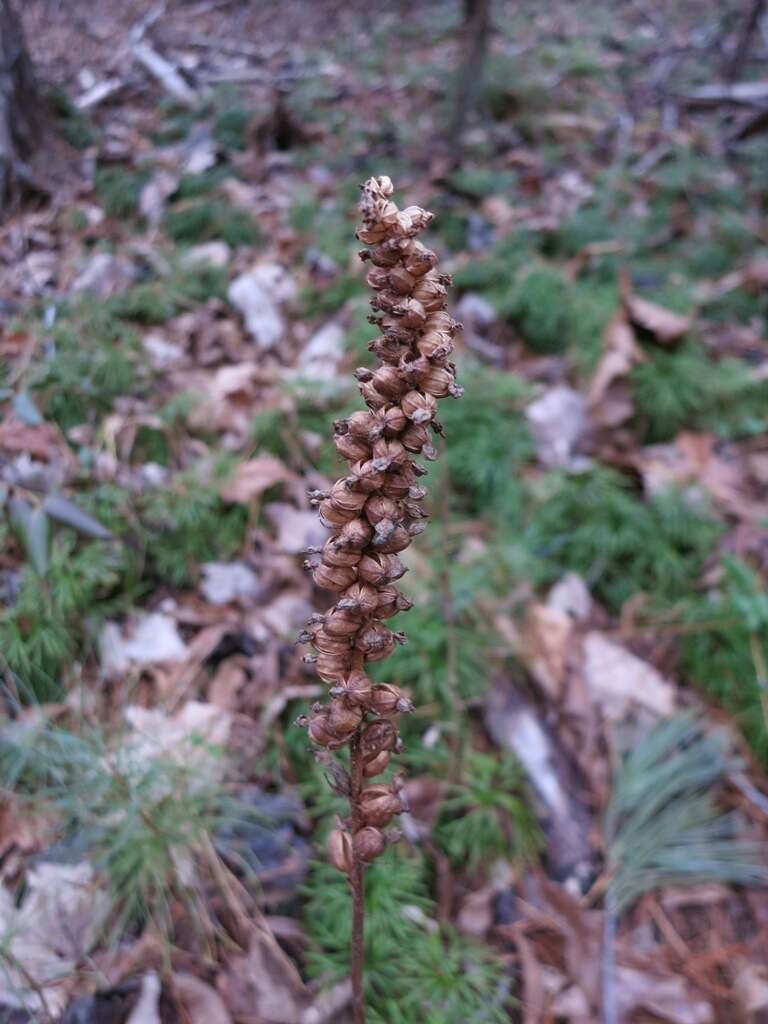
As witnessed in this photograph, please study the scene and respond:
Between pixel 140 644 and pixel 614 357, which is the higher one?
pixel 614 357

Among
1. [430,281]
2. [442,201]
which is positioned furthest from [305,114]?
[430,281]

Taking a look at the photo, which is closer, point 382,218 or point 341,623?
point 382,218

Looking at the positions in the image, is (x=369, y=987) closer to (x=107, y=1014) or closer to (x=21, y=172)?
(x=107, y=1014)

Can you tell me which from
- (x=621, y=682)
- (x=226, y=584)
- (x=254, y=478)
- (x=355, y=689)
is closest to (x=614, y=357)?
(x=621, y=682)

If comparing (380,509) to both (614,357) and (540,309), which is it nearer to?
(614,357)

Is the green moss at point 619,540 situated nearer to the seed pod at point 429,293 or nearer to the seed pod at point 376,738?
the seed pod at point 376,738
